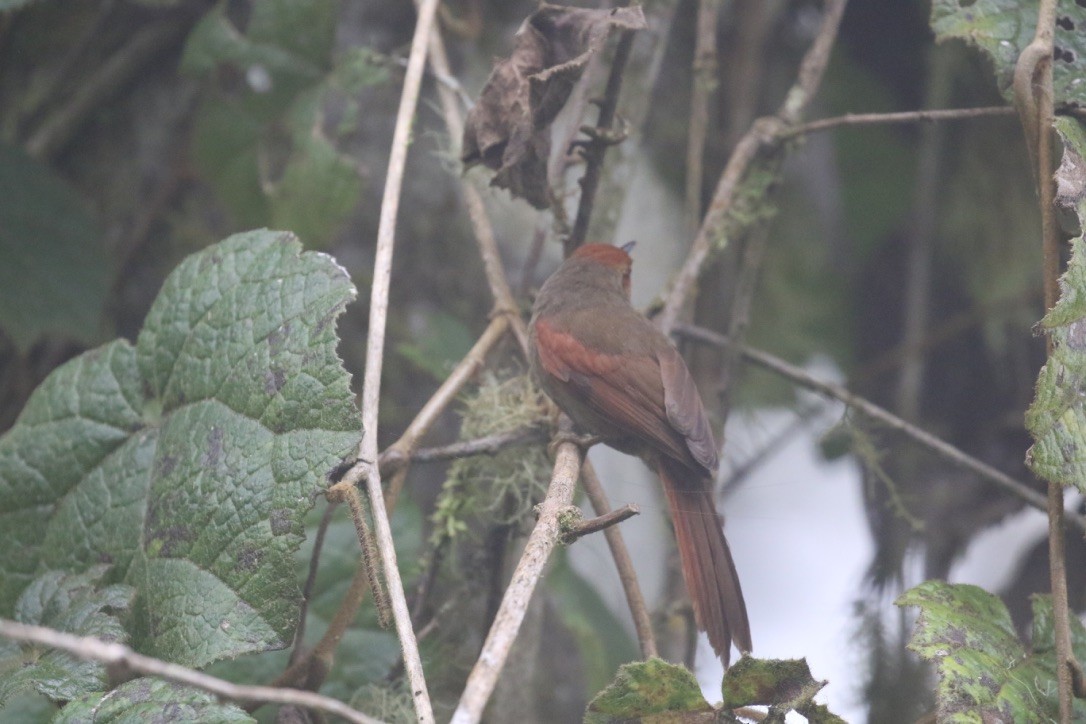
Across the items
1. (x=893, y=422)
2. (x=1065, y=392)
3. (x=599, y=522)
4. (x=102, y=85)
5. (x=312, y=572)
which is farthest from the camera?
(x=102, y=85)

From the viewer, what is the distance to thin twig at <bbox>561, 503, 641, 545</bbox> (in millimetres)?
1320

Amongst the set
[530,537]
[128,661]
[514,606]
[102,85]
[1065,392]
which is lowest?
[128,661]

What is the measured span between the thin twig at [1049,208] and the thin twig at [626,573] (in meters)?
0.57

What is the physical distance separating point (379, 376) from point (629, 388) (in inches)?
34.6

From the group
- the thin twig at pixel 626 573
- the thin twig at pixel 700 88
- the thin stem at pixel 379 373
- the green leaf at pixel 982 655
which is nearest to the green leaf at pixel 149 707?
the thin stem at pixel 379 373

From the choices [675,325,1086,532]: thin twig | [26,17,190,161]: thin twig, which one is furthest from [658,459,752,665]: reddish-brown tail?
[26,17,190,161]: thin twig

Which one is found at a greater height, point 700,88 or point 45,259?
point 700,88

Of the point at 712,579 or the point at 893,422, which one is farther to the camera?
the point at 893,422

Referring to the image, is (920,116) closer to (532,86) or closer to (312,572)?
(532,86)

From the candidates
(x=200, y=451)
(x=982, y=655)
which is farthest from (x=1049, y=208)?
(x=200, y=451)

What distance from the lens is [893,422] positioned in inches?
85.7

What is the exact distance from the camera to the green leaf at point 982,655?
142 cm

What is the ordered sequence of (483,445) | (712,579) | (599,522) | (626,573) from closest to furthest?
1. (599,522)
2. (626,573)
3. (483,445)
4. (712,579)

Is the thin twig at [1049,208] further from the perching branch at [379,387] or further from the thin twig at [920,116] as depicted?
the perching branch at [379,387]
